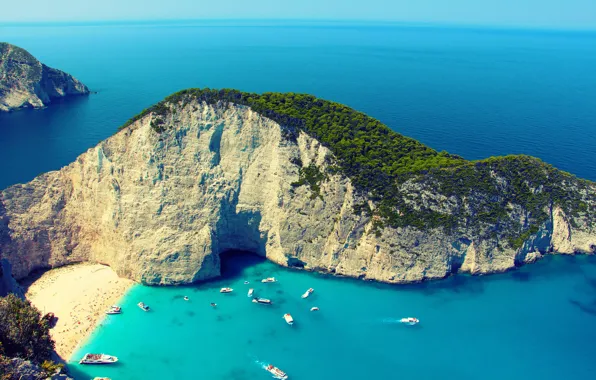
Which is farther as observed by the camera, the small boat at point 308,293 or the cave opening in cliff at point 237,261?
the cave opening in cliff at point 237,261

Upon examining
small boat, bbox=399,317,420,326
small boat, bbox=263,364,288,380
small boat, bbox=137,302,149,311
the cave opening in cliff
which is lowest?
small boat, bbox=263,364,288,380

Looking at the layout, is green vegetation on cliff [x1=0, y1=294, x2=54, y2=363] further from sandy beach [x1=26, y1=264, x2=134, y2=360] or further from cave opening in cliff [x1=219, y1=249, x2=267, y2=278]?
cave opening in cliff [x1=219, y1=249, x2=267, y2=278]

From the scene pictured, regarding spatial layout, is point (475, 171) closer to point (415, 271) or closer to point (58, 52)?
point (415, 271)

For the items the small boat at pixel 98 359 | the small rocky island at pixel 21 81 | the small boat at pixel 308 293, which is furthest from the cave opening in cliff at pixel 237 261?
the small rocky island at pixel 21 81

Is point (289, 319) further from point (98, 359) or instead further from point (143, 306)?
point (98, 359)

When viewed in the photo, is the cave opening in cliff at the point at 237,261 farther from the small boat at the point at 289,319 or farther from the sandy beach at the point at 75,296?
the sandy beach at the point at 75,296

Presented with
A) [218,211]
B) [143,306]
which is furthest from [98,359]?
[218,211]

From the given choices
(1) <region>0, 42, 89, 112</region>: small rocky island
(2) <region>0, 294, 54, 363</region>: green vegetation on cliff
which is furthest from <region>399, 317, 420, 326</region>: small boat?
(1) <region>0, 42, 89, 112</region>: small rocky island
